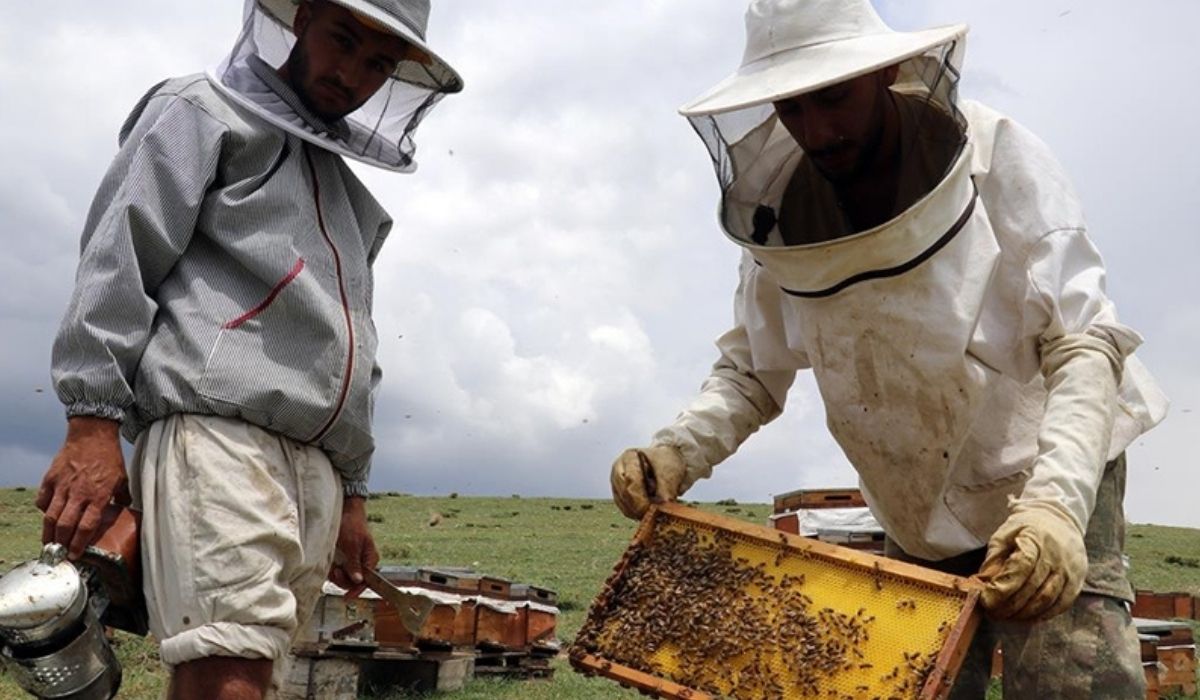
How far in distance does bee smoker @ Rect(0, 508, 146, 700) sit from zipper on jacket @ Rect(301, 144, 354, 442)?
1.71ft

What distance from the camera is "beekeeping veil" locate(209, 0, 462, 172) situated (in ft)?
10.7

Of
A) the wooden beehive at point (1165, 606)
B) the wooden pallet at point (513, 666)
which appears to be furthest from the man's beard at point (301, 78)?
the wooden beehive at point (1165, 606)

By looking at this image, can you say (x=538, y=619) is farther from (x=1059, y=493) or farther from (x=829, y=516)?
(x=1059, y=493)

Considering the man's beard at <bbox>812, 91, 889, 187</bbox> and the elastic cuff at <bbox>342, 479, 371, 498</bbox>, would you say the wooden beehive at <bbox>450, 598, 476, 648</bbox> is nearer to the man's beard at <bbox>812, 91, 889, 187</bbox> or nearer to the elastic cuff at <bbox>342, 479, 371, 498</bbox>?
the elastic cuff at <bbox>342, 479, 371, 498</bbox>

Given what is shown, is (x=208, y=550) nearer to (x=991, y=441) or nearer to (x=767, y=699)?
(x=767, y=699)

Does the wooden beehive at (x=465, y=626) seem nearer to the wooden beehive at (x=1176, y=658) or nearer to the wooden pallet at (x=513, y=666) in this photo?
the wooden pallet at (x=513, y=666)

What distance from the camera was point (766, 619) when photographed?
2.90 m

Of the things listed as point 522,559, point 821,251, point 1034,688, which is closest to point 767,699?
point 1034,688

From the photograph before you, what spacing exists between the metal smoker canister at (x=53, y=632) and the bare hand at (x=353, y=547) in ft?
2.78

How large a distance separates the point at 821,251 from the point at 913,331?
32 cm

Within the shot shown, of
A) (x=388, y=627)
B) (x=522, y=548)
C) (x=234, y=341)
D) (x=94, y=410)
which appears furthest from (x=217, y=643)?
(x=522, y=548)

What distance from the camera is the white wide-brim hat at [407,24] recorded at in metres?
3.24

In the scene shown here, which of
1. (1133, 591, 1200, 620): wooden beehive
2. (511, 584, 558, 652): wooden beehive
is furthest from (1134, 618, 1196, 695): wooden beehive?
(511, 584, 558, 652): wooden beehive

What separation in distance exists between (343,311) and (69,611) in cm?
98
